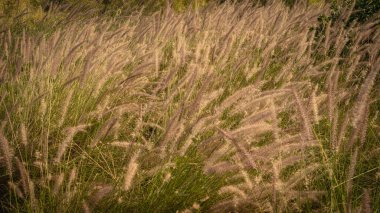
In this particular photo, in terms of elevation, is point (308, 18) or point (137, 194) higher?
point (308, 18)

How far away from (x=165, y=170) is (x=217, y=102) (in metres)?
0.95

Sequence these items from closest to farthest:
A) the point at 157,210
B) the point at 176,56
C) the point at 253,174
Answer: the point at 157,210
the point at 253,174
the point at 176,56

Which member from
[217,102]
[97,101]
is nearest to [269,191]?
[217,102]

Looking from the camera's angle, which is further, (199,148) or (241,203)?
(199,148)

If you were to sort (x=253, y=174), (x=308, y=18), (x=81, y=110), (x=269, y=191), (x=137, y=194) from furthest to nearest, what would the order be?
(x=308, y=18)
(x=81, y=110)
(x=253, y=174)
(x=137, y=194)
(x=269, y=191)

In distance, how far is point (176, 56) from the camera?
3223 millimetres

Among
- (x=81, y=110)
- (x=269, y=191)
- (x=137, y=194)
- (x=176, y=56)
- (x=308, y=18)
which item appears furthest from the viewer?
(x=308, y=18)

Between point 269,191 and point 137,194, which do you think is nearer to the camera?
point 269,191

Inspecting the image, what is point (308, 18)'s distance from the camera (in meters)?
4.49

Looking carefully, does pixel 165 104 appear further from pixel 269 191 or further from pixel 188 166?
pixel 269 191

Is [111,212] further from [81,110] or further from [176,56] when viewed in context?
[176,56]

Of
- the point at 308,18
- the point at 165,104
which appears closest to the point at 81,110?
the point at 165,104

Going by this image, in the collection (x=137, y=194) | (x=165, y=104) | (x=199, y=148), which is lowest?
(x=137, y=194)

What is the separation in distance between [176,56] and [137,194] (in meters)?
1.55
